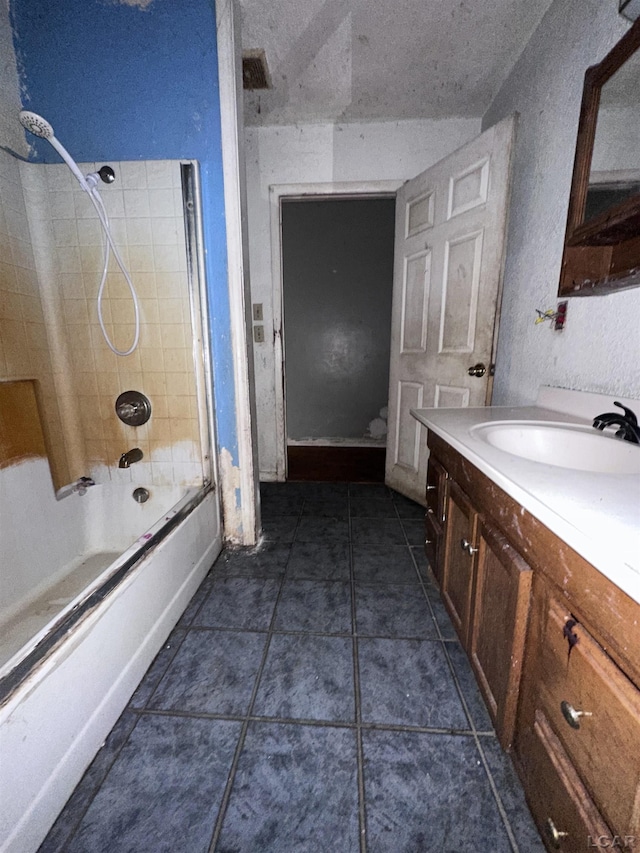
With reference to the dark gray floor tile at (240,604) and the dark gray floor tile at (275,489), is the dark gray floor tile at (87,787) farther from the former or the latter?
the dark gray floor tile at (275,489)

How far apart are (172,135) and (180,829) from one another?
225 cm

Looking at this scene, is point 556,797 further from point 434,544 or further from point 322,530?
point 322,530

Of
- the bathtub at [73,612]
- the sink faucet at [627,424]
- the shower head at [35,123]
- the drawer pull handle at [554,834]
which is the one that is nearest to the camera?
the drawer pull handle at [554,834]

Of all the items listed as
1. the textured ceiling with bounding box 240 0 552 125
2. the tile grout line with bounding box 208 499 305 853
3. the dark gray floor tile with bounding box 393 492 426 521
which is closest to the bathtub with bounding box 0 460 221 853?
the tile grout line with bounding box 208 499 305 853

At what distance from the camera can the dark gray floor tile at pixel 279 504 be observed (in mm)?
2281

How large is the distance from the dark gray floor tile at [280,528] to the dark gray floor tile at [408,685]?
81 cm

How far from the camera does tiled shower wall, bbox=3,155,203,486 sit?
152 centimetres

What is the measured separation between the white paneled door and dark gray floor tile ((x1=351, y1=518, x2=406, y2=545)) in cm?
35

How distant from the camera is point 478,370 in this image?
1833 millimetres

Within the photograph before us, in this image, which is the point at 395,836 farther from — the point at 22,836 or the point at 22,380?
the point at 22,380

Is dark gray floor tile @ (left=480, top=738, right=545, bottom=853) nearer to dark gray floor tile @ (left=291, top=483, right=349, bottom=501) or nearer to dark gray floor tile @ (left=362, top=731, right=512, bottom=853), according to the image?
dark gray floor tile @ (left=362, top=731, right=512, bottom=853)

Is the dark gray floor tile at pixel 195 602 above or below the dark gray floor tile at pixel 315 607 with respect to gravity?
below

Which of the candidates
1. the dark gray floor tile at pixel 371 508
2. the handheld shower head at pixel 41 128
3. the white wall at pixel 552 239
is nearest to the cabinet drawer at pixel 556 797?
the white wall at pixel 552 239

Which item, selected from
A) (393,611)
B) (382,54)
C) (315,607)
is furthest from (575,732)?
(382,54)
